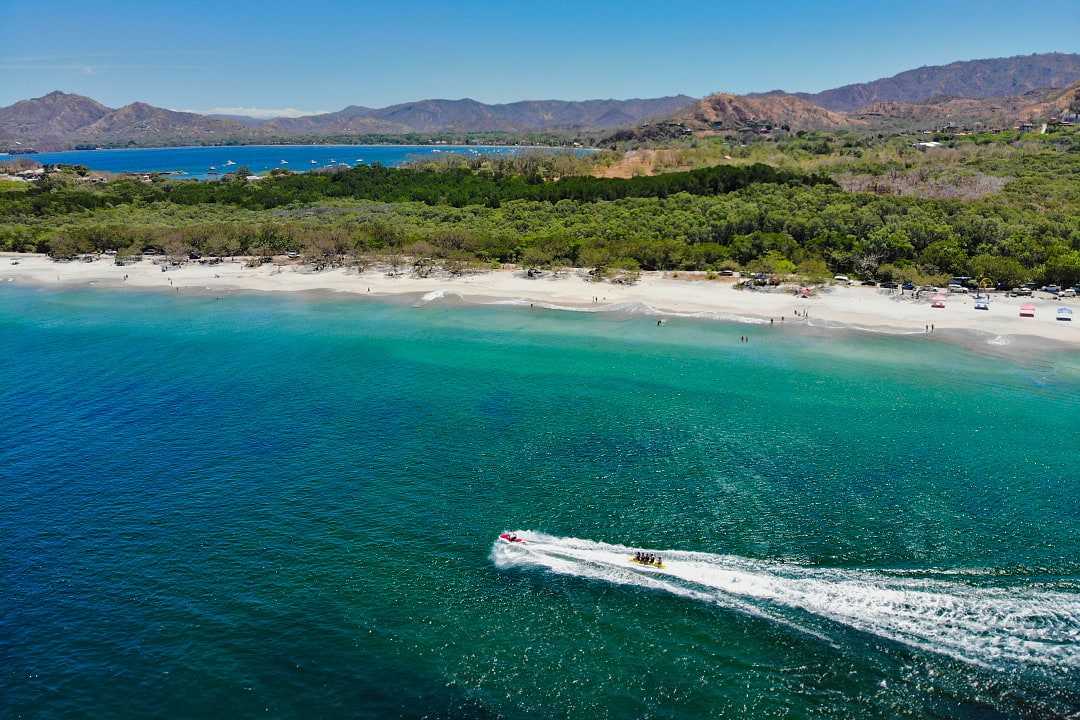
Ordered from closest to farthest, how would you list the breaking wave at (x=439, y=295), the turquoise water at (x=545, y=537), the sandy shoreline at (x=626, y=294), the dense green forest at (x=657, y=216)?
the turquoise water at (x=545, y=537)
the sandy shoreline at (x=626, y=294)
the dense green forest at (x=657, y=216)
the breaking wave at (x=439, y=295)

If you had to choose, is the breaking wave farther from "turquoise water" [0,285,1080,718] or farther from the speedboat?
the speedboat

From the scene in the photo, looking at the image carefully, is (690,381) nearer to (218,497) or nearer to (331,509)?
(331,509)

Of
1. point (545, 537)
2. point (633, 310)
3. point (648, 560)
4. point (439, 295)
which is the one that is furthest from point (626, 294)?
point (648, 560)

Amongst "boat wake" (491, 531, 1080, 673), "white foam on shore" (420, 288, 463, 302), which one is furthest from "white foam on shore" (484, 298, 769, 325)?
"boat wake" (491, 531, 1080, 673)

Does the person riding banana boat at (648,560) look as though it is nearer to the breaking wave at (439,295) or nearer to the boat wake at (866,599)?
the boat wake at (866,599)

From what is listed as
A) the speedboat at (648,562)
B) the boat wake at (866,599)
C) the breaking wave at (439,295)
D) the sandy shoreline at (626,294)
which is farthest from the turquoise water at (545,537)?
the breaking wave at (439,295)

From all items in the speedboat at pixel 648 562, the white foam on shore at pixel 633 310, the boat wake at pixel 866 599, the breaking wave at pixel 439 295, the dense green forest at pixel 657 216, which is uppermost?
the dense green forest at pixel 657 216

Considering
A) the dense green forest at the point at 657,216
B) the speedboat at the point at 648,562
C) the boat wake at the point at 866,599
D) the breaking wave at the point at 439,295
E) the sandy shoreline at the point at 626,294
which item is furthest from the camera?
the breaking wave at the point at 439,295
